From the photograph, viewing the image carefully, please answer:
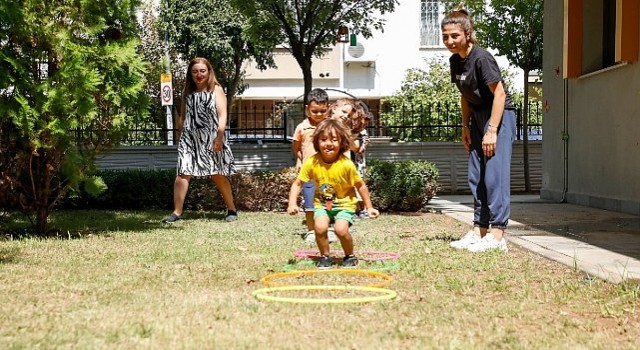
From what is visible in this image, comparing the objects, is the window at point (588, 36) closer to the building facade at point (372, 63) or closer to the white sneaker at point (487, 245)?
the white sneaker at point (487, 245)

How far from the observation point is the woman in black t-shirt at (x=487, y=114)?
22.4 feet

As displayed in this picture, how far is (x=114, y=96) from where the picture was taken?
795 centimetres

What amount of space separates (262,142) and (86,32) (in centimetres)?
962

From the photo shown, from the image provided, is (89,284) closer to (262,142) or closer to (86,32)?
(86,32)

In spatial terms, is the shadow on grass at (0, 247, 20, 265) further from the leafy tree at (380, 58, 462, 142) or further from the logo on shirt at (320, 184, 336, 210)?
the leafy tree at (380, 58, 462, 142)

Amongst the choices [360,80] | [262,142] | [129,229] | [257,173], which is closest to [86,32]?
[129,229]

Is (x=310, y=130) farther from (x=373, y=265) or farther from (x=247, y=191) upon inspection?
(x=247, y=191)

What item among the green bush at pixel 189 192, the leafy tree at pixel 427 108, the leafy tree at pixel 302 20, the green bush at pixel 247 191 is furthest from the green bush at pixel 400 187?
the leafy tree at pixel 427 108

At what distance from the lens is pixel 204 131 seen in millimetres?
10289

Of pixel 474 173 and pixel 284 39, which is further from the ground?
pixel 284 39

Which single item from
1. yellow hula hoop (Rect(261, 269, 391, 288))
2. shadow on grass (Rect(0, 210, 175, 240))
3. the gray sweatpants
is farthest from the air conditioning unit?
yellow hula hoop (Rect(261, 269, 391, 288))

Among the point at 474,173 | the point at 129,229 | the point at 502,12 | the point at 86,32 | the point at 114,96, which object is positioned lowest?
the point at 129,229

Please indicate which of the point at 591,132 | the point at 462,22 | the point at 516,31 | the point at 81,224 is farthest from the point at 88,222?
the point at 516,31

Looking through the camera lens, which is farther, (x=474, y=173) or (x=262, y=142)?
(x=262, y=142)
